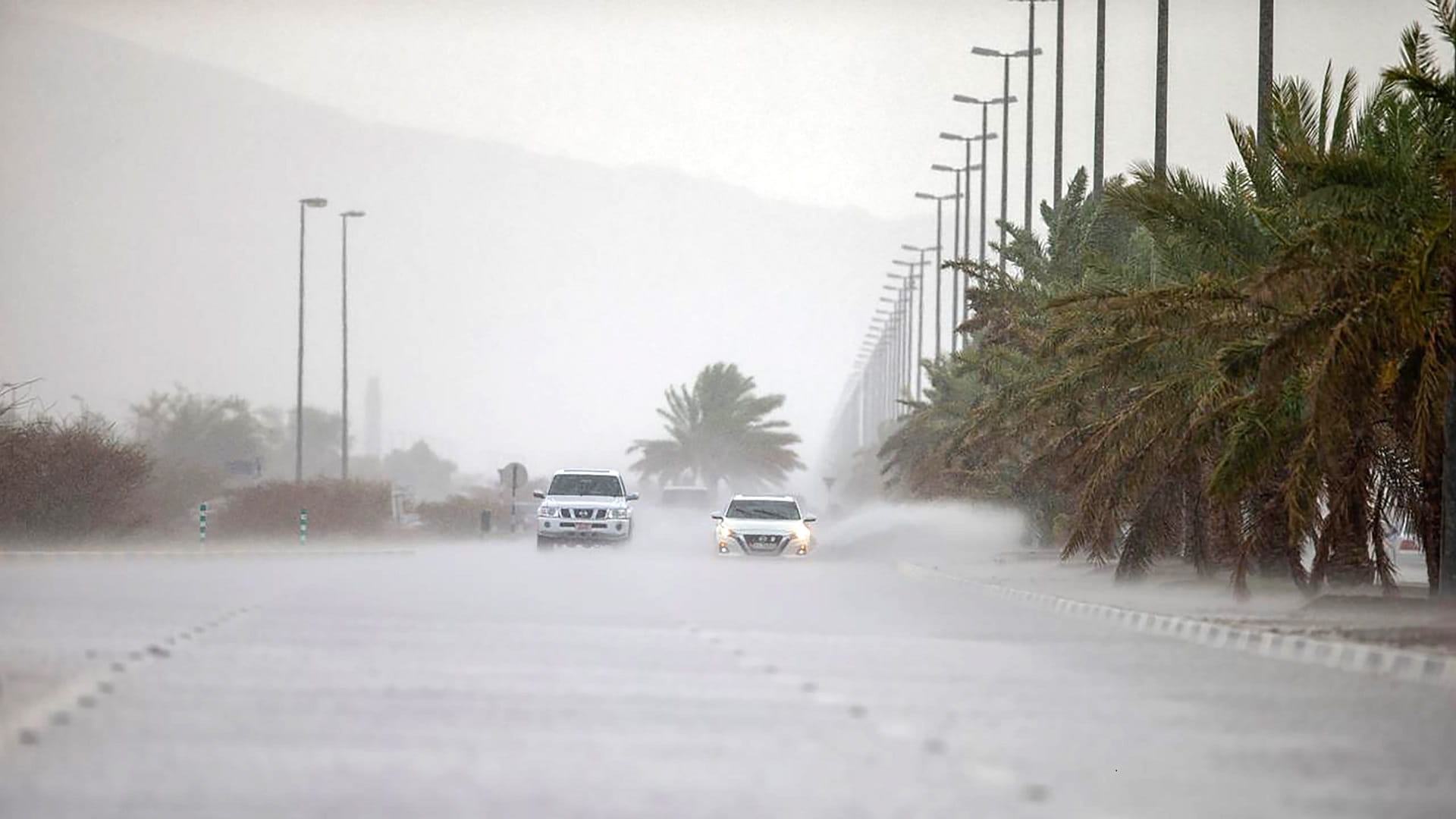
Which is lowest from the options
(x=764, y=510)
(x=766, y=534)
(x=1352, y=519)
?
(x=766, y=534)

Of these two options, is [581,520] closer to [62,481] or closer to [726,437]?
[62,481]

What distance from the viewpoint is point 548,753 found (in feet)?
38.9

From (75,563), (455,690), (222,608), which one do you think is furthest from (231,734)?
(75,563)

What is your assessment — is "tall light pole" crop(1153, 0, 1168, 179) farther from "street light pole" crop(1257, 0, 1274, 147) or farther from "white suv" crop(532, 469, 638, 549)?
"white suv" crop(532, 469, 638, 549)

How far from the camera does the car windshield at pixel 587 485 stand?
5809 cm

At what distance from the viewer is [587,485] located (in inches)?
2307

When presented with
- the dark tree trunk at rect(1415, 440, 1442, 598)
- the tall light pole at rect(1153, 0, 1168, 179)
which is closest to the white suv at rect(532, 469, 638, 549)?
the tall light pole at rect(1153, 0, 1168, 179)

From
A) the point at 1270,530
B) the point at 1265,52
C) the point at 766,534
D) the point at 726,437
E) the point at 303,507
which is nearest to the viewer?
the point at 1270,530

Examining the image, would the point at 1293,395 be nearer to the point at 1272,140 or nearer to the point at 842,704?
the point at 1272,140

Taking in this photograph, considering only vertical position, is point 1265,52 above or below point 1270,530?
above

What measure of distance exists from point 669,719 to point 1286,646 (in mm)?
10013

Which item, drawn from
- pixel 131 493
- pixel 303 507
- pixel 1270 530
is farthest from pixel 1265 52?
pixel 303 507

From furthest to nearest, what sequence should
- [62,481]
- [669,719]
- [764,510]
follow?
[62,481] → [764,510] → [669,719]

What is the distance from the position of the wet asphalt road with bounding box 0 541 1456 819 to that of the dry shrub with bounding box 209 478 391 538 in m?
42.4
